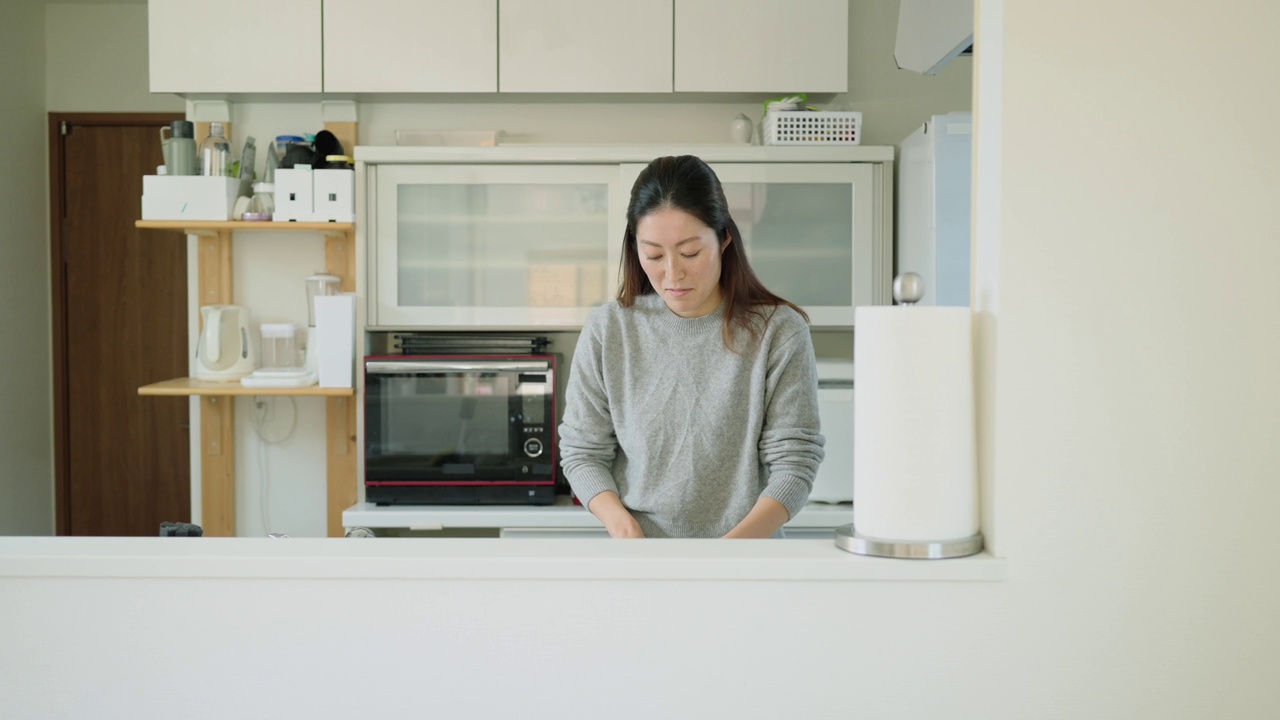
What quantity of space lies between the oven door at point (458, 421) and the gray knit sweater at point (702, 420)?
1299mm

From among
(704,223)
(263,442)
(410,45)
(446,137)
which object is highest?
(410,45)

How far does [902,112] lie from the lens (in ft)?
10.1

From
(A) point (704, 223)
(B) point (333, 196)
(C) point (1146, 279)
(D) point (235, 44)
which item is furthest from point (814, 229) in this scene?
(C) point (1146, 279)

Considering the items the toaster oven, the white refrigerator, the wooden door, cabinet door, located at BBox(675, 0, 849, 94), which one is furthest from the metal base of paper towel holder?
the wooden door

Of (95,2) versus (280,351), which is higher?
(95,2)

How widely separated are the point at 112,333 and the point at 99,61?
967 millimetres

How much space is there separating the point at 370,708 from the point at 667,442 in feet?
2.15

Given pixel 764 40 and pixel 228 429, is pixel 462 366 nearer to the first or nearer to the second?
pixel 228 429

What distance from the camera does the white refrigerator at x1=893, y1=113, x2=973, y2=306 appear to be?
103 inches

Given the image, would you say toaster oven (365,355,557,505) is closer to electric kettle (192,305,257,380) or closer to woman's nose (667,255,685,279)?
electric kettle (192,305,257,380)

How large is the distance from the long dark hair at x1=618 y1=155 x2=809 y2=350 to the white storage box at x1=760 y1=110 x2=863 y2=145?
4.40 ft

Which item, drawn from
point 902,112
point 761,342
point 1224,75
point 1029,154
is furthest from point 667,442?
point 902,112

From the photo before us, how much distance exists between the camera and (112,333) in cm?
404

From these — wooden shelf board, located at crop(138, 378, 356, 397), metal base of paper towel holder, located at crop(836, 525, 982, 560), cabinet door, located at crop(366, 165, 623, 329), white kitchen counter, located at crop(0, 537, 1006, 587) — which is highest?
cabinet door, located at crop(366, 165, 623, 329)
